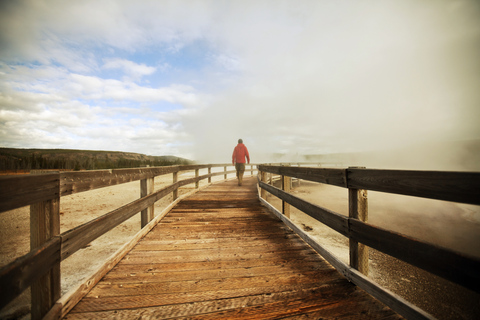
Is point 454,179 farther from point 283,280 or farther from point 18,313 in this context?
point 18,313

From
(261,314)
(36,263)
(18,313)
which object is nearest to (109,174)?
(36,263)

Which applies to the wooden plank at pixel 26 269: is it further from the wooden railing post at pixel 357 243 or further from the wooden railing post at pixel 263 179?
the wooden railing post at pixel 263 179

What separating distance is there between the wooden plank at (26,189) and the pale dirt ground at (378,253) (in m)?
1.17

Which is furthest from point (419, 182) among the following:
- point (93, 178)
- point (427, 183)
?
point (93, 178)

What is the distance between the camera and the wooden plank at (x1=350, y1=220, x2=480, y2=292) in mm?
1161

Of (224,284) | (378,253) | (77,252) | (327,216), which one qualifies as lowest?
(378,253)

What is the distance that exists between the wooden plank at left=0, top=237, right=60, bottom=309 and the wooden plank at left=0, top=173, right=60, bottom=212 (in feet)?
1.12

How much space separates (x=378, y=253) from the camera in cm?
827

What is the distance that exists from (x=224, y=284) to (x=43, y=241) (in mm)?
1656

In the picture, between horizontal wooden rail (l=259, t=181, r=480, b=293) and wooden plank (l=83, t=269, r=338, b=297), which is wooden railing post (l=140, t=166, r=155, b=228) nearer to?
wooden plank (l=83, t=269, r=338, b=297)

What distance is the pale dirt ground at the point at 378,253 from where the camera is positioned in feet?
17.4

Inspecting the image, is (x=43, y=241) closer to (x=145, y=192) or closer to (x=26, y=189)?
(x=26, y=189)

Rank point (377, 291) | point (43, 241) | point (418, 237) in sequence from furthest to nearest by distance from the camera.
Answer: point (418, 237) < point (377, 291) < point (43, 241)

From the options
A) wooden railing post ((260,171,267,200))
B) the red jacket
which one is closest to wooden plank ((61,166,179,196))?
wooden railing post ((260,171,267,200))
